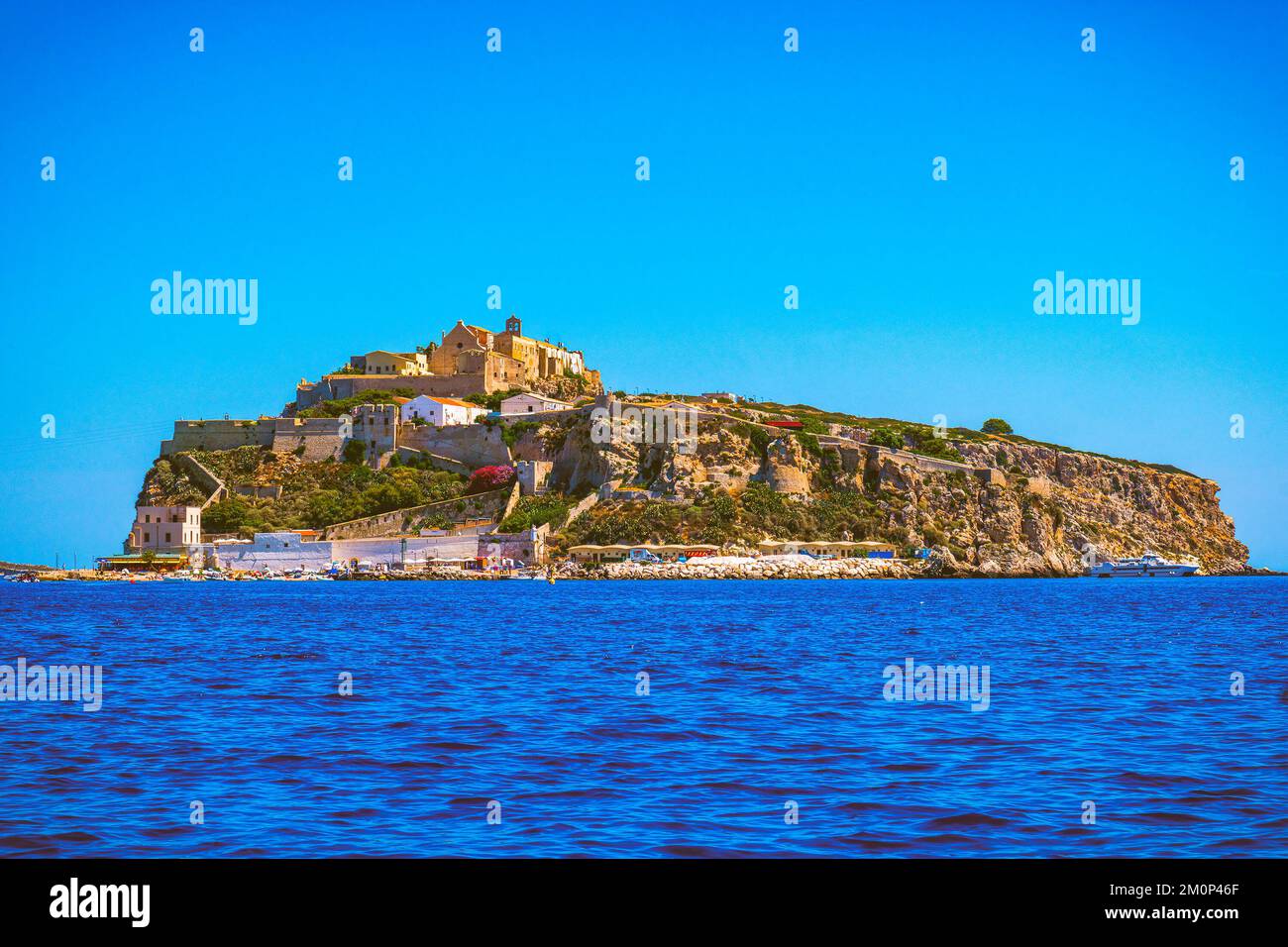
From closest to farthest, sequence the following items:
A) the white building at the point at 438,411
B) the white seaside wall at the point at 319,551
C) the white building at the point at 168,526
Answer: the white seaside wall at the point at 319,551
the white building at the point at 168,526
the white building at the point at 438,411

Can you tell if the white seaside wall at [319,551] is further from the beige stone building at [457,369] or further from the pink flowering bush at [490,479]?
the beige stone building at [457,369]

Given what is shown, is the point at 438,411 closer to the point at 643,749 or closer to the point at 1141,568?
the point at 1141,568

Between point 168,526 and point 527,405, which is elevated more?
point 527,405

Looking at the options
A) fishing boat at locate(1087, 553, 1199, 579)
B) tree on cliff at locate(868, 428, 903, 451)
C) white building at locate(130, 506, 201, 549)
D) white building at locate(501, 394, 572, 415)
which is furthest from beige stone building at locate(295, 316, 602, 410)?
fishing boat at locate(1087, 553, 1199, 579)

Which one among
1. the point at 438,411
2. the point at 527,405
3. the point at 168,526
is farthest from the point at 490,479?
the point at 168,526

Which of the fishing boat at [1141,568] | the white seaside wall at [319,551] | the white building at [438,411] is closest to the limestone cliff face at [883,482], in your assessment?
the fishing boat at [1141,568]
